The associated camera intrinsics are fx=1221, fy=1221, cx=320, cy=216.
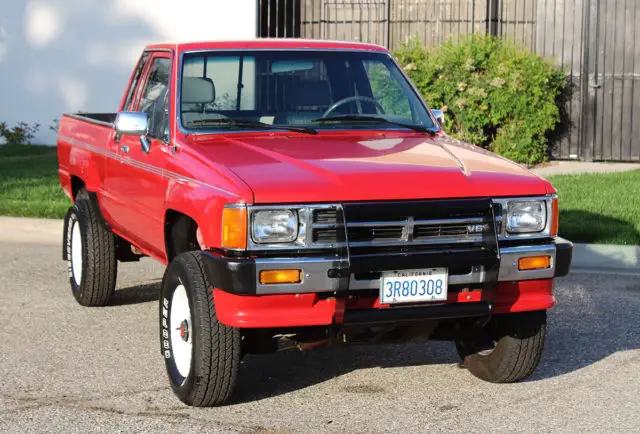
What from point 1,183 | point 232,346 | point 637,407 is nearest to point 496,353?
point 637,407

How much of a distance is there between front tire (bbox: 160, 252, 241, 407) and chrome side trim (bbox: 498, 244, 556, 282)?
1.32 metres

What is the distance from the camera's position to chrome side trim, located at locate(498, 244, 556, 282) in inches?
231

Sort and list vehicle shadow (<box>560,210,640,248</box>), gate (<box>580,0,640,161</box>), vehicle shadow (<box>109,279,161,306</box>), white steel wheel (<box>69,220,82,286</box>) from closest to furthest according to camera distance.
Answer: white steel wheel (<box>69,220,82,286</box>)
vehicle shadow (<box>109,279,161,306</box>)
vehicle shadow (<box>560,210,640,248</box>)
gate (<box>580,0,640,161</box>)

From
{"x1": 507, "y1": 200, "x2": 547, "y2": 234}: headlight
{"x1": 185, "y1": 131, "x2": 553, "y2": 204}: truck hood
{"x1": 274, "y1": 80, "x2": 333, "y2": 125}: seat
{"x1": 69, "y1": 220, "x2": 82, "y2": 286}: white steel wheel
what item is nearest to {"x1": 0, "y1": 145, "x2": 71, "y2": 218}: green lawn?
{"x1": 69, "y1": 220, "x2": 82, "y2": 286}: white steel wheel

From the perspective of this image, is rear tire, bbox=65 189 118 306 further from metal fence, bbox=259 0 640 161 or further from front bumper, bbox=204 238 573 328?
metal fence, bbox=259 0 640 161

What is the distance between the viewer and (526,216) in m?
6.00

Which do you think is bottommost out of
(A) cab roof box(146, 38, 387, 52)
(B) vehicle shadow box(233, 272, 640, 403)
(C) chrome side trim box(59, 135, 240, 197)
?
(B) vehicle shadow box(233, 272, 640, 403)

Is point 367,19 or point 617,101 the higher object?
→ point 367,19

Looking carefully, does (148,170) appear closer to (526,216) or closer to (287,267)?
(287,267)

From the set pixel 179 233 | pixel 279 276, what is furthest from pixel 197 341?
pixel 179 233

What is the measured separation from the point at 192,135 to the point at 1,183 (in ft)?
27.3

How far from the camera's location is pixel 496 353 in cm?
650

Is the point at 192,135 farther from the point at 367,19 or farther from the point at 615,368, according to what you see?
the point at 367,19

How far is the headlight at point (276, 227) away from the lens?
18.5ft
